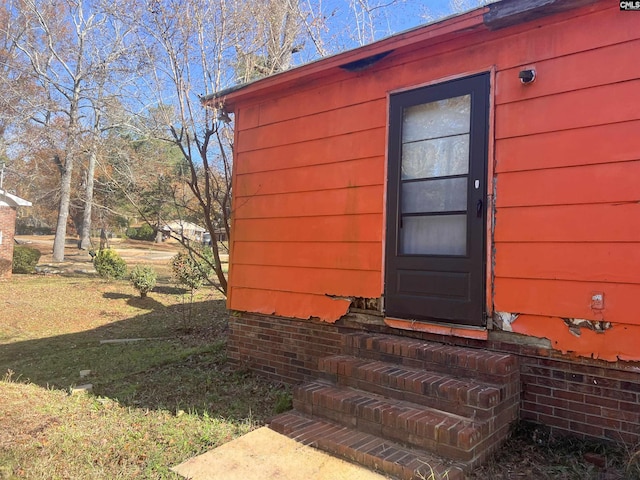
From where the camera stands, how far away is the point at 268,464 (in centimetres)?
268

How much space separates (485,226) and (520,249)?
0.30 m

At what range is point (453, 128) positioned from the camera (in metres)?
3.57

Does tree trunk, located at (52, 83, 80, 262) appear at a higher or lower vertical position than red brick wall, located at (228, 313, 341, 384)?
higher

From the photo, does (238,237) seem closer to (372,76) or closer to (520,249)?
(372,76)

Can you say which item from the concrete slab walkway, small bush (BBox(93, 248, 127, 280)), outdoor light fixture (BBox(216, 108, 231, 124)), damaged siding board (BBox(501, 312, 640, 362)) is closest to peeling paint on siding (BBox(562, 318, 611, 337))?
damaged siding board (BBox(501, 312, 640, 362))

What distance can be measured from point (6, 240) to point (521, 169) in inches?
654

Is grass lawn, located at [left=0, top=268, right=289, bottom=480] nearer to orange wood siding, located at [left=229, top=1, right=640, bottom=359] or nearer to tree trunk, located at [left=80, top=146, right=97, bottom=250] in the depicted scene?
orange wood siding, located at [left=229, top=1, right=640, bottom=359]

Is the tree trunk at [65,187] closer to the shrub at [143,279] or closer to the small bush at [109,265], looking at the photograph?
the small bush at [109,265]

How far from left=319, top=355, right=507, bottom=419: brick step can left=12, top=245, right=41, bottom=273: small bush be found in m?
16.5

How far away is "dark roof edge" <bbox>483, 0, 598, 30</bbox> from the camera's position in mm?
2992

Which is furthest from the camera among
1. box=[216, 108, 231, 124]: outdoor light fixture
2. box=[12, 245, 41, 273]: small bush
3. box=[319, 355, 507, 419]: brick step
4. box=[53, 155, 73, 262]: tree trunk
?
box=[53, 155, 73, 262]: tree trunk

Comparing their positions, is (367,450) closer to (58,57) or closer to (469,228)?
(469,228)

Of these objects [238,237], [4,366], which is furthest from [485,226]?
[4,366]

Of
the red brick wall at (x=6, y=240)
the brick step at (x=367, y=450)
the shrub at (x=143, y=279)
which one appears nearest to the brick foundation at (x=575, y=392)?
the brick step at (x=367, y=450)
